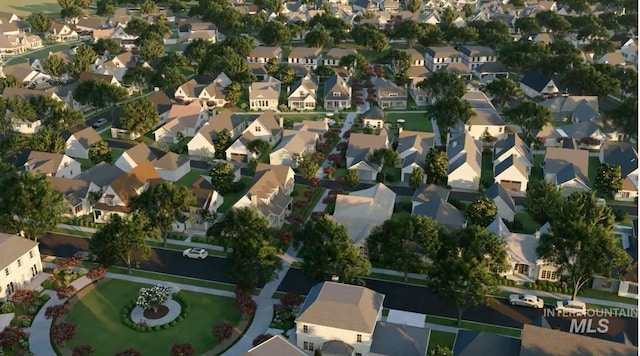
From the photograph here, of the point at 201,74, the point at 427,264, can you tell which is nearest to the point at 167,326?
the point at 427,264

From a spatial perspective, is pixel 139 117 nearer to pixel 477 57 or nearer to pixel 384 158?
pixel 384 158

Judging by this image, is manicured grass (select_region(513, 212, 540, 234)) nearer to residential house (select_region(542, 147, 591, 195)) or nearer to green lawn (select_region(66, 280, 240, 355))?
residential house (select_region(542, 147, 591, 195))

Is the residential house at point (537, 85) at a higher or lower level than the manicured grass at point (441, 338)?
lower

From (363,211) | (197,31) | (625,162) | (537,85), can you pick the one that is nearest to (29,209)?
(363,211)

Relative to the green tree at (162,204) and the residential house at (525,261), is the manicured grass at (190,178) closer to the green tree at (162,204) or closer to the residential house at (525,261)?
the green tree at (162,204)

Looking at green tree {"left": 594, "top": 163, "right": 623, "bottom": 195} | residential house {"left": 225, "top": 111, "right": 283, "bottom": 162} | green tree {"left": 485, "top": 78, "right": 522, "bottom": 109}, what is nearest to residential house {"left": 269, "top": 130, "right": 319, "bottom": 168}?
residential house {"left": 225, "top": 111, "right": 283, "bottom": 162}

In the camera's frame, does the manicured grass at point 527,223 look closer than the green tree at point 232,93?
Yes

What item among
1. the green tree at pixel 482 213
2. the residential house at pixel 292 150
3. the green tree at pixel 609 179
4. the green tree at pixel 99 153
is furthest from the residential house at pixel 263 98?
the green tree at pixel 609 179

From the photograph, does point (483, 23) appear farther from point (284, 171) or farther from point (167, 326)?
point (167, 326)
